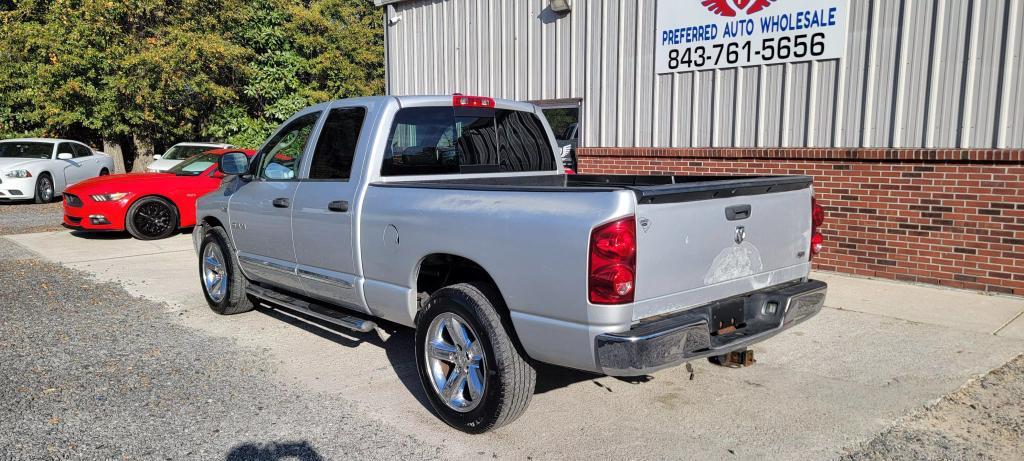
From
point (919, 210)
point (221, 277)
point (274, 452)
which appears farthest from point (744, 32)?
point (274, 452)

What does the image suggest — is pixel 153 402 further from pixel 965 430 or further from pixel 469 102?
pixel 965 430

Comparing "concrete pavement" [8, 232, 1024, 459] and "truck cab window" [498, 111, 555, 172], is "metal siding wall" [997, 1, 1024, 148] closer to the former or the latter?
"concrete pavement" [8, 232, 1024, 459]

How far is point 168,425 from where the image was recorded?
403 centimetres

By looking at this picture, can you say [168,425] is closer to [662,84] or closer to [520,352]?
[520,352]

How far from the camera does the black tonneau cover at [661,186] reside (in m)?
3.34

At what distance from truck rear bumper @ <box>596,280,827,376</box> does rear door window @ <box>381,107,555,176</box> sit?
206 cm

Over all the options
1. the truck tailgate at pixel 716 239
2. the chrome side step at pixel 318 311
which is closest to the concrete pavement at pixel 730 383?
the chrome side step at pixel 318 311

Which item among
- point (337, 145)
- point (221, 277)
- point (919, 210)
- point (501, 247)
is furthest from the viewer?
point (919, 210)

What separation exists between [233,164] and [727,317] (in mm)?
3949

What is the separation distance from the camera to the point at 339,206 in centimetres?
472

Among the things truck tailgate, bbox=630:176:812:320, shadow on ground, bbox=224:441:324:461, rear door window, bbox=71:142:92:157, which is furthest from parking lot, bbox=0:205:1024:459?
rear door window, bbox=71:142:92:157

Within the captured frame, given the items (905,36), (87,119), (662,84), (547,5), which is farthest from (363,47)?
(905,36)

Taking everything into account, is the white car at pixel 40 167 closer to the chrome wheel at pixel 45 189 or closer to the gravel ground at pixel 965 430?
the chrome wheel at pixel 45 189

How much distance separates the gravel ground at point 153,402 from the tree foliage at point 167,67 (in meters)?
15.9
